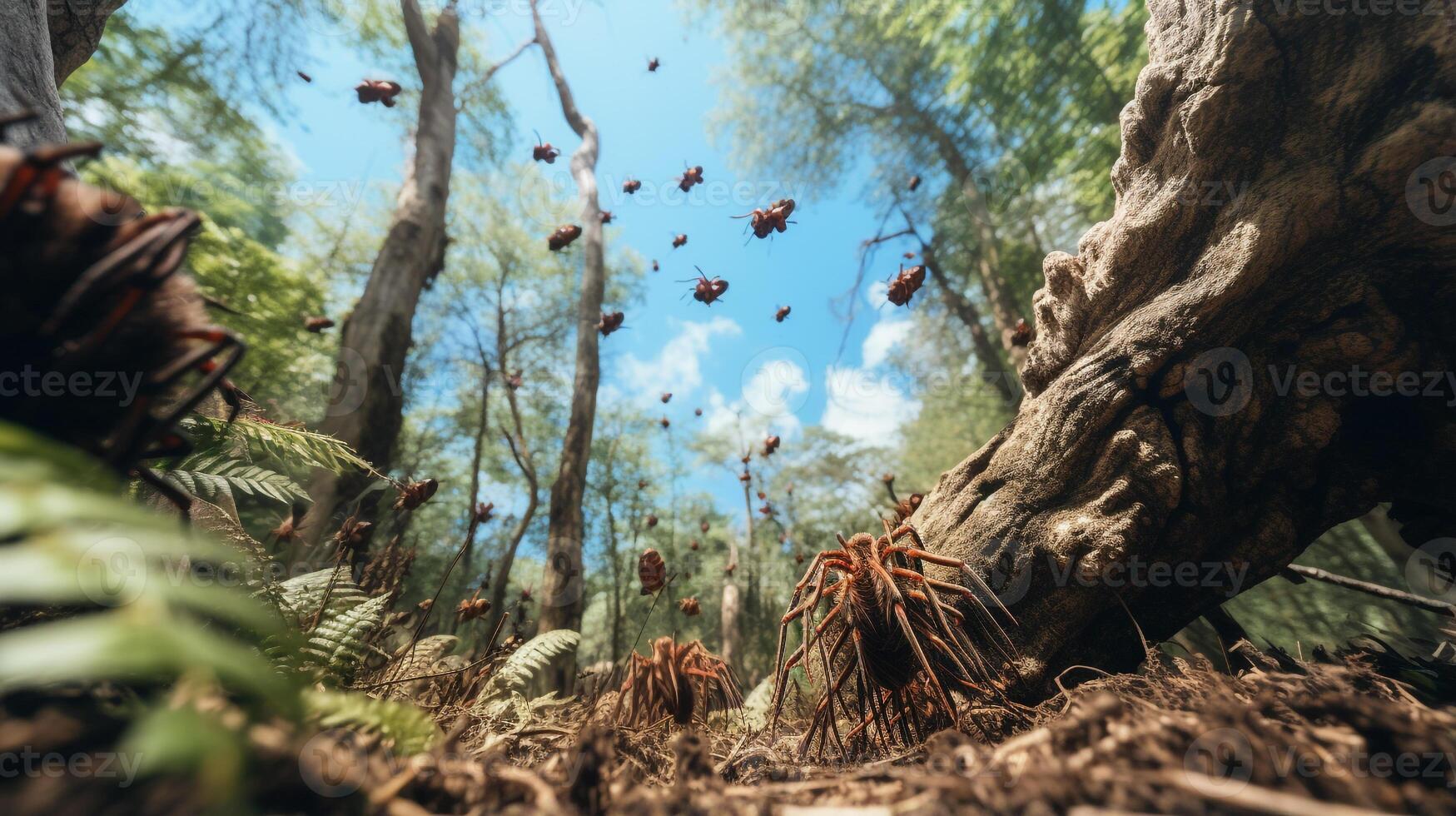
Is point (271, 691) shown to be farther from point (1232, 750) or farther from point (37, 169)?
point (1232, 750)

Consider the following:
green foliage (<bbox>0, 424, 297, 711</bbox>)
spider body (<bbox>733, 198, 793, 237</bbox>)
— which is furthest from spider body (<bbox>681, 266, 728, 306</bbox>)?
green foliage (<bbox>0, 424, 297, 711</bbox>)

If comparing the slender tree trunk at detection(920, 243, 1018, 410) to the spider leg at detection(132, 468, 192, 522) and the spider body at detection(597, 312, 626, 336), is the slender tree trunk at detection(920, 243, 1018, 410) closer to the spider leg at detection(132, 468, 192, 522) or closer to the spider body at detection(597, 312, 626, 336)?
the spider body at detection(597, 312, 626, 336)

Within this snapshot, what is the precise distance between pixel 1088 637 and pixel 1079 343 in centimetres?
168

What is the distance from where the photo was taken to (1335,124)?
87.2 inches

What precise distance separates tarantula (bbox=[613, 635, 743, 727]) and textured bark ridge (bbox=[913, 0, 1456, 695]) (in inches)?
69.4

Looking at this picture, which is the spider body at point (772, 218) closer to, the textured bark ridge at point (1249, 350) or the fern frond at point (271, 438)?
the textured bark ridge at point (1249, 350)

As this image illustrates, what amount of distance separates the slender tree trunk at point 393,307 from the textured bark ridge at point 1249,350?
482cm

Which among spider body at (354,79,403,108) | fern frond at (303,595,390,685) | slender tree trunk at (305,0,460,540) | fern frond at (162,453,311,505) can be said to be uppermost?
spider body at (354,79,403,108)

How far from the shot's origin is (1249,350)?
239 centimetres

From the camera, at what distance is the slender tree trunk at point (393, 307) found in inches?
158

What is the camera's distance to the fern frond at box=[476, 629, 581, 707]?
237 centimetres

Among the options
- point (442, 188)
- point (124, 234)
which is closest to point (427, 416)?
point (442, 188)

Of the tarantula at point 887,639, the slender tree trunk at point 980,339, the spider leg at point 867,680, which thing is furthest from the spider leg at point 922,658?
the slender tree trunk at point 980,339

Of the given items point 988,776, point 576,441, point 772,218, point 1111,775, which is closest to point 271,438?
point 988,776
